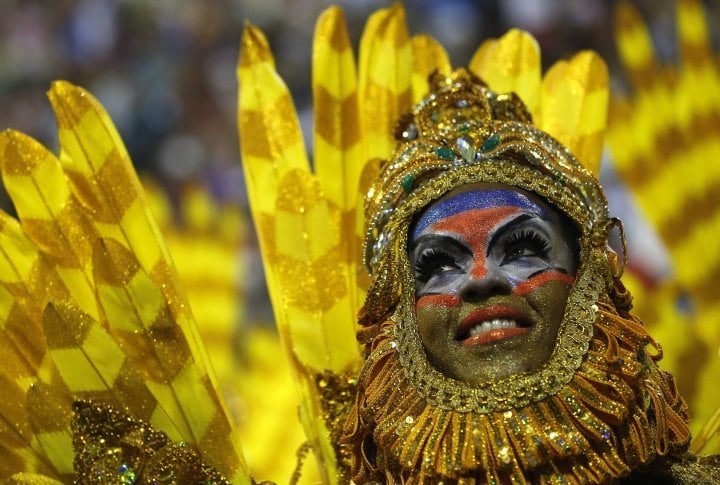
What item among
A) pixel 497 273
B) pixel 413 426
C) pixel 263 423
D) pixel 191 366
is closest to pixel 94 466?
pixel 191 366

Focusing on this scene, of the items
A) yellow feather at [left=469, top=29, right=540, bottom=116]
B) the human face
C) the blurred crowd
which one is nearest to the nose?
the human face

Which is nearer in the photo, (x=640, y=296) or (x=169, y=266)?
(x=169, y=266)

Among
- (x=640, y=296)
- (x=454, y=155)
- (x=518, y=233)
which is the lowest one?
(x=518, y=233)

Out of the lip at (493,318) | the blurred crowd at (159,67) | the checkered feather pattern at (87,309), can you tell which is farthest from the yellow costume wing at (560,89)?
the blurred crowd at (159,67)

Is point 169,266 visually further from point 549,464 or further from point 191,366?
point 549,464

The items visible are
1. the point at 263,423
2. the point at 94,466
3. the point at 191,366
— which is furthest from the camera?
the point at 263,423

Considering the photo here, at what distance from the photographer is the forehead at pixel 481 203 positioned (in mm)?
2766

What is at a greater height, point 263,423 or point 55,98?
point 263,423

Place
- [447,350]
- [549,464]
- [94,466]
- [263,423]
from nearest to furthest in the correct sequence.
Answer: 1. [549,464]
2. [447,350]
3. [94,466]
4. [263,423]

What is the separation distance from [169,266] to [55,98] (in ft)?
1.75

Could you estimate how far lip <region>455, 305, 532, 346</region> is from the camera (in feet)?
8.52

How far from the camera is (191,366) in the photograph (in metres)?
3.04

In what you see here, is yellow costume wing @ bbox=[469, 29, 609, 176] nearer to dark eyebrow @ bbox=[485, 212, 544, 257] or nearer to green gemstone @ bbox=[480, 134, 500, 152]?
green gemstone @ bbox=[480, 134, 500, 152]

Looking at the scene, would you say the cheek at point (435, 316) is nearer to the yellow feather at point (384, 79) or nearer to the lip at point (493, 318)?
the lip at point (493, 318)
